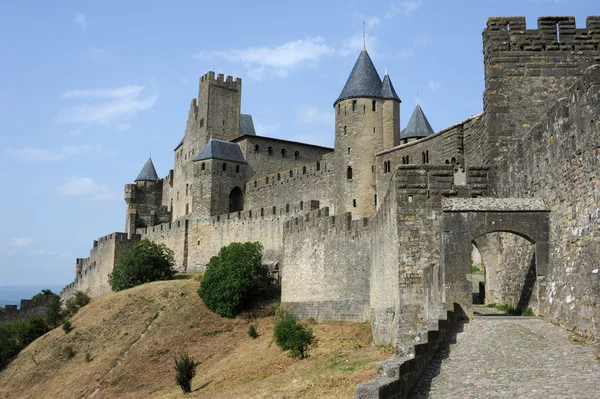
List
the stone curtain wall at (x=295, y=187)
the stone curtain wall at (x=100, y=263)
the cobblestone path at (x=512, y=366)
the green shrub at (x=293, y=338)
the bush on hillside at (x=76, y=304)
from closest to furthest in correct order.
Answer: the cobblestone path at (x=512, y=366), the green shrub at (x=293, y=338), the stone curtain wall at (x=295, y=187), the bush on hillside at (x=76, y=304), the stone curtain wall at (x=100, y=263)

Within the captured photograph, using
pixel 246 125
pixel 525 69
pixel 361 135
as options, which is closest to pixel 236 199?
pixel 246 125

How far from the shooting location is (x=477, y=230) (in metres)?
14.0

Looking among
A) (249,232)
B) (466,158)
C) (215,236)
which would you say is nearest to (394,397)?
(466,158)

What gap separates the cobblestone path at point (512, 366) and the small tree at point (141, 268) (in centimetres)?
3700

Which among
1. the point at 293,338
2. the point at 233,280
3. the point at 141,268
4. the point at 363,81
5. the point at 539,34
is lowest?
the point at 293,338

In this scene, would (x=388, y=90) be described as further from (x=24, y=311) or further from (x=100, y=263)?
(x=24, y=311)

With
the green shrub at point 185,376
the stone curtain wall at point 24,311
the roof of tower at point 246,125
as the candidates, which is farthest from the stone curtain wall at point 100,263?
the green shrub at point 185,376

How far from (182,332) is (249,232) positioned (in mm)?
12013

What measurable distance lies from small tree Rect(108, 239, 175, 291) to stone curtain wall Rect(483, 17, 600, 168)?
33.3m

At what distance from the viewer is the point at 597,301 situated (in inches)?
434

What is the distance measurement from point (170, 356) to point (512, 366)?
24.8 m

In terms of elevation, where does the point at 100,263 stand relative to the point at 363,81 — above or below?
below

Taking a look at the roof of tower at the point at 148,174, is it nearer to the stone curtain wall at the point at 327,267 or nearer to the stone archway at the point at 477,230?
the stone curtain wall at the point at 327,267

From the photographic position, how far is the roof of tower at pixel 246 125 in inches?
2574
